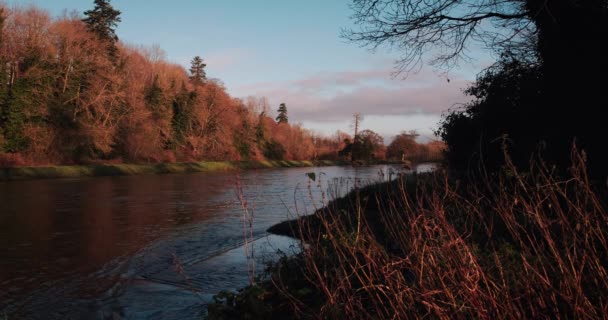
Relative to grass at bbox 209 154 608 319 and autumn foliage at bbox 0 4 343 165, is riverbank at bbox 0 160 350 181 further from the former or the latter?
grass at bbox 209 154 608 319

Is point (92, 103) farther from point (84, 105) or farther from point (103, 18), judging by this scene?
point (103, 18)

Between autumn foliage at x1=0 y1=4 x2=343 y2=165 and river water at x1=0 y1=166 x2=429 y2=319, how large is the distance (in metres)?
18.7

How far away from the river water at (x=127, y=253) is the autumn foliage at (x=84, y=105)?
18750mm

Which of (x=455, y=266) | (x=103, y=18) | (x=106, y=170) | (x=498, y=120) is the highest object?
(x=103, y=18)

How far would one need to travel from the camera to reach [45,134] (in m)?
33.9

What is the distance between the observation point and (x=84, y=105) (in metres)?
37.2

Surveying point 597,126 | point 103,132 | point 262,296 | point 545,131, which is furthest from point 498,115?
point 103,132

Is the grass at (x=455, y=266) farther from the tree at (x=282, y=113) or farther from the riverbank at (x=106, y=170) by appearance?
the tree at (x=282, y=113)

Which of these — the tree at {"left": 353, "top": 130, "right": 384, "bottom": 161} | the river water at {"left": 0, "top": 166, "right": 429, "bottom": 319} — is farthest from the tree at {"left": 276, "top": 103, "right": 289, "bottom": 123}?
the river water at {"left": 0, "top": 166, "right": 429, "bottom": 319}

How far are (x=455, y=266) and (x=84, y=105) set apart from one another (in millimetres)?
39817

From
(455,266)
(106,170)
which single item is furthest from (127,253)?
(106,170)

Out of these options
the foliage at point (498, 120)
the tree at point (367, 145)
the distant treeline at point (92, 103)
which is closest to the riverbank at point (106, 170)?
the distant treeline at point (92, 103)

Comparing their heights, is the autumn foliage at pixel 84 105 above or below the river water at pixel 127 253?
above

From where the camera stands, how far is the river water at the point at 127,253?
6.11 m
